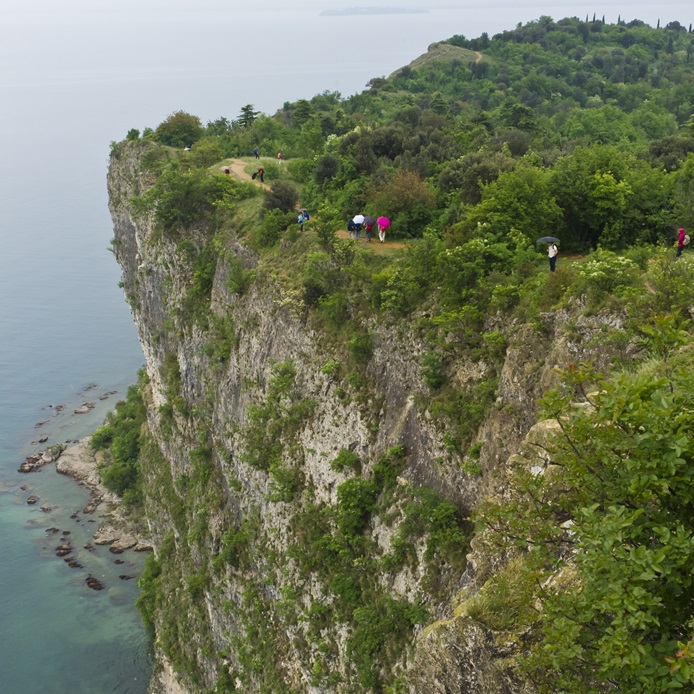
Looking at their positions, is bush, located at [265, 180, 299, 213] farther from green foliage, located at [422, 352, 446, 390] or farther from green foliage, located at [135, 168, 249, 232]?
green foliage, located at [422, 352, 446, 390]

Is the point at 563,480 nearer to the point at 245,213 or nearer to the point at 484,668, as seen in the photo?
the point at 484,668

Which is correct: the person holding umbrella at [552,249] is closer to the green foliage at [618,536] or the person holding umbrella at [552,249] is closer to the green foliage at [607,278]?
the green foliage at [607,278]

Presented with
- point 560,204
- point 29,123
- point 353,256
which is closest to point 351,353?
point 353,256

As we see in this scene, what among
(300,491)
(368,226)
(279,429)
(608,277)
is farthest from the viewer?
(368,226)

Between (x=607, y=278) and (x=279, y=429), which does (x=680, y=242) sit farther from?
(x=279, y=429)

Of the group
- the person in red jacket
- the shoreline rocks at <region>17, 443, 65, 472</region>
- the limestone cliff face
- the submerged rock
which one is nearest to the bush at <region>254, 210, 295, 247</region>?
the limestone cliff face

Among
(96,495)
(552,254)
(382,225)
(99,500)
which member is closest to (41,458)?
(96,495)

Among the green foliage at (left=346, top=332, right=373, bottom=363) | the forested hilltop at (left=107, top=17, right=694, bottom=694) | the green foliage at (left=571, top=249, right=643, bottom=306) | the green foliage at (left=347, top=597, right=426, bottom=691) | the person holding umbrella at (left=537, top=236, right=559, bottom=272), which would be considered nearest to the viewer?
the forested hilltop at (left=107, top=17, right=694, bottom=694)
